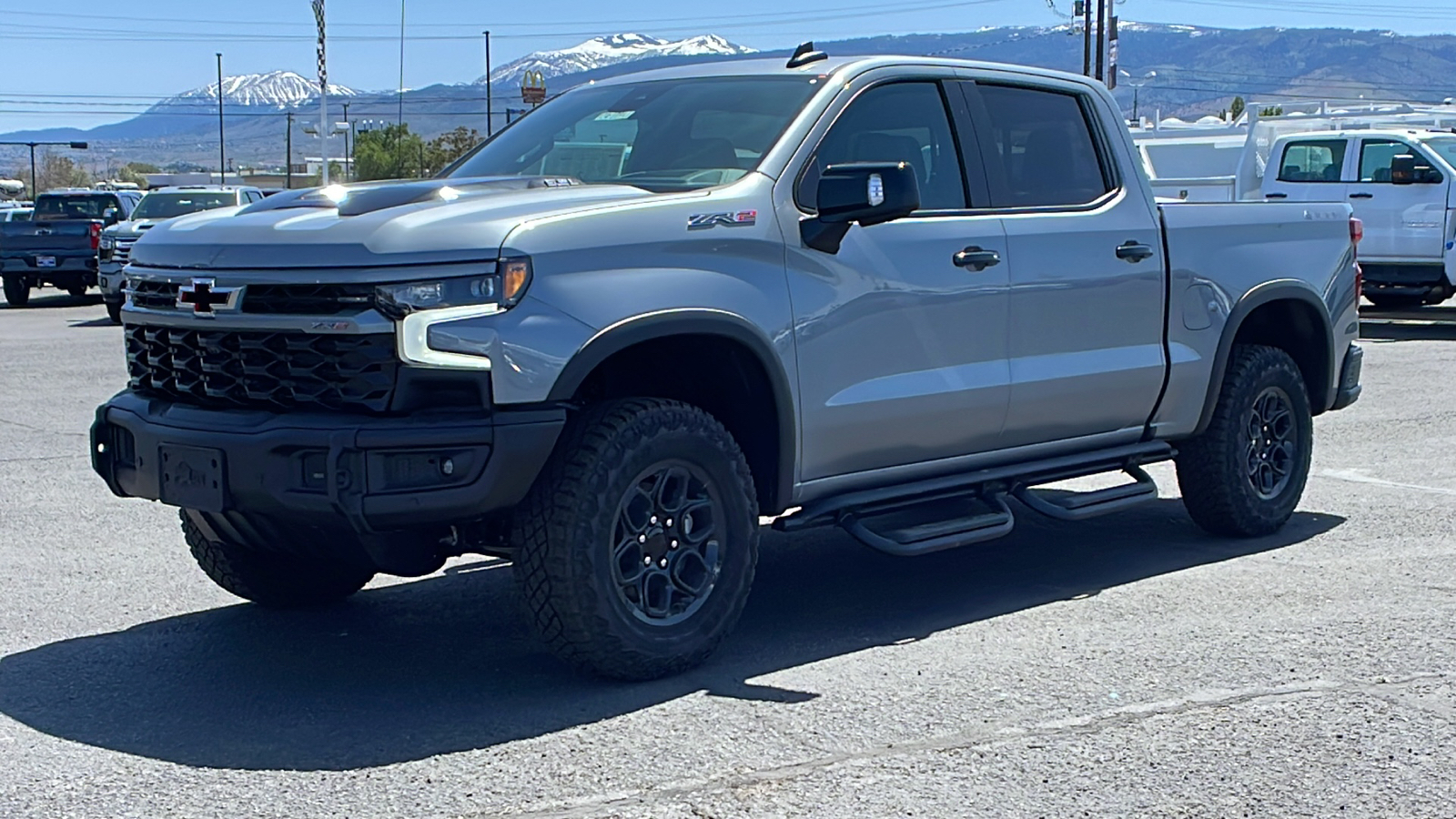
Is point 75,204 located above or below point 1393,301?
above

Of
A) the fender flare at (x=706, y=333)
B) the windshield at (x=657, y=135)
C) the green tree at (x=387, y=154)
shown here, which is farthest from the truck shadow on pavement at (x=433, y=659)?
the green tree at (x=387, y=154)

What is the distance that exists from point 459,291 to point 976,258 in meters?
2.12

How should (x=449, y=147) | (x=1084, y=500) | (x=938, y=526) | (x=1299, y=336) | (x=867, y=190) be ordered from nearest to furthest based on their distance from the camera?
(x=867, y=190) < (x=938, y=526) < (x=1084, y=500) < (x=1299, y=336) < (x=449, y=147)

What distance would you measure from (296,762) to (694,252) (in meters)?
1.89

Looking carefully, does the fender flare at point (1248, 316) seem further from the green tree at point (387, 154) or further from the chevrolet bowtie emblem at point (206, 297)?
the green tree at point (387, 154)

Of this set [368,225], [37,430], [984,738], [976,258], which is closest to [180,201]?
[37,430]

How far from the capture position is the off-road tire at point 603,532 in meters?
5.07

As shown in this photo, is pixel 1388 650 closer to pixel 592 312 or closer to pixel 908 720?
pixel 908 720

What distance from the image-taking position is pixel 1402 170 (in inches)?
723

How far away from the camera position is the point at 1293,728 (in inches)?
193

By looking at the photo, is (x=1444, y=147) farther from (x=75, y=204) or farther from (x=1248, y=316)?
(x=75, y=204)

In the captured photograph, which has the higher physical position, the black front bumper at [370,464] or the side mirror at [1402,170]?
the side mirror at [1402,170]

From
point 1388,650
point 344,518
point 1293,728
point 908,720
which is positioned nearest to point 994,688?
point 908,720

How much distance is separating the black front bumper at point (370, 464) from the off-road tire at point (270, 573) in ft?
3.41
